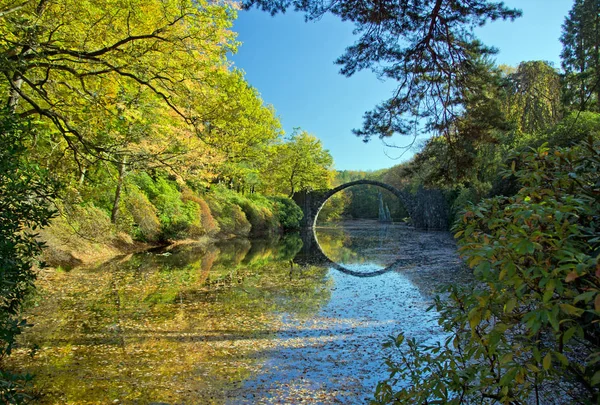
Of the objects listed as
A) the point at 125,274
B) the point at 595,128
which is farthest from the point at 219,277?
the point at 595,128

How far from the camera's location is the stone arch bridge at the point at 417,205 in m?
33.2

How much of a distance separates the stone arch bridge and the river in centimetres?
2367

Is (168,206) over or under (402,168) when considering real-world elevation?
under

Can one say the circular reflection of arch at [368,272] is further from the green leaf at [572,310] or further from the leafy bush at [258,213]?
the leafy bush at [258,213]

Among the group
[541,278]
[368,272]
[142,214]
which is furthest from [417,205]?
[541,278]

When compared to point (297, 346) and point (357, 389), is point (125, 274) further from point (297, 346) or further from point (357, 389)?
point (357, 389)

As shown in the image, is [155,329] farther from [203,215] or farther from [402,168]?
[203,215]

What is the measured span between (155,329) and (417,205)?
3425 cm

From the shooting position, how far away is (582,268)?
118 centimetres

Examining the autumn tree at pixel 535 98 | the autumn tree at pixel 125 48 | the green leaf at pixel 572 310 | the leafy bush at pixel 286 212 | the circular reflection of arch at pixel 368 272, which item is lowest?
the circular reflection of arch at pixel 368 272

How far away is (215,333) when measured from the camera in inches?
218

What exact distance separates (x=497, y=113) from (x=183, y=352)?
5.22 metres

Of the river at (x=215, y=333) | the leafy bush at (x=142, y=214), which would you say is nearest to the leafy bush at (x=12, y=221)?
the river at (x=215, y=333)

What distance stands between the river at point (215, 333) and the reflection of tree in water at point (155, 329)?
0.7 inches
